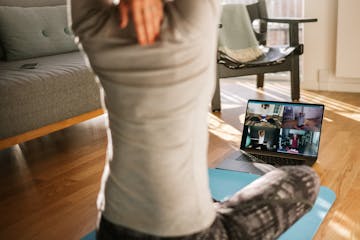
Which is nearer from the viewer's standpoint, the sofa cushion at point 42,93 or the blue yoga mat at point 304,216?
the blue yoga mat at point 304,216

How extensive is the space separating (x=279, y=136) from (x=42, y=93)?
117cm

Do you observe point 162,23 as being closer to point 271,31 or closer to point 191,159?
point 191,159

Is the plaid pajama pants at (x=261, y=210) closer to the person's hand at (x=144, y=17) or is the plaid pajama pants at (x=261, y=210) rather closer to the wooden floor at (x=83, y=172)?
the person's hand at (x=144, y=17)

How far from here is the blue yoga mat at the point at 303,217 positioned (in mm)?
1450

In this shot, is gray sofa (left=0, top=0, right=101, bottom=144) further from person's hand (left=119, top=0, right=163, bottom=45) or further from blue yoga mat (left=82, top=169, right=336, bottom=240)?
person's hand (left=119, top=0, right=163, bottom=45)

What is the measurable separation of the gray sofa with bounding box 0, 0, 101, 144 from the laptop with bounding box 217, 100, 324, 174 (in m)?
0.90

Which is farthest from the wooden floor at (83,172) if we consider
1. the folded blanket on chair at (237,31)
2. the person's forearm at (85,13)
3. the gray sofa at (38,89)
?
the person's forearm at (85,13)

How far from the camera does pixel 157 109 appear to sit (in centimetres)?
70

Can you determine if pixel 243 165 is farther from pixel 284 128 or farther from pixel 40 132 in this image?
pixel 40 132

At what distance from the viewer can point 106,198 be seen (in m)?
0.80

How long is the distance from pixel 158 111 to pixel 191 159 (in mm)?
109

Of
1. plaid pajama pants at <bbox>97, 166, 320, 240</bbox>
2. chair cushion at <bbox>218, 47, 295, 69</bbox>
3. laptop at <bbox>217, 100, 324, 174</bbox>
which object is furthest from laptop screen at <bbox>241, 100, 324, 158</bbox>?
plaid pajama pants at <bbox>97, 166, 320, 240</bbox>

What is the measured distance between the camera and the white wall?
3.37 meters

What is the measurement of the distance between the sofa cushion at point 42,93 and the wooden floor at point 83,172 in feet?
0.79
